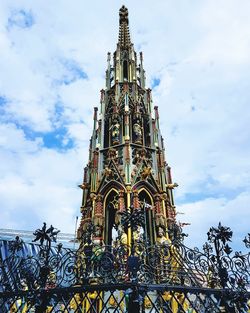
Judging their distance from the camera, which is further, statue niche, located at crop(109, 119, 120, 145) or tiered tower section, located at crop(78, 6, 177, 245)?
statue niche, located at crop(109, 119, 120, 145)

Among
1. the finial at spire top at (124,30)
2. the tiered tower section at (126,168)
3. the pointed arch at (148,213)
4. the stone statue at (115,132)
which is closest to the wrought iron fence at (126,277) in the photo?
the tiered tower section at (126,168)

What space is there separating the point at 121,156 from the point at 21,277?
434 inches

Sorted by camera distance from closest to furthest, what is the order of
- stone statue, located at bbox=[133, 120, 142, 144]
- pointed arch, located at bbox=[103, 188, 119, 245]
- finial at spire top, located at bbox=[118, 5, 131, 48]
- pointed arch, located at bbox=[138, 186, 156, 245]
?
1. pointed arch, located at bbox=[138, 186, 156, 245]
2. pointed arch, located at bbox=[103, 188, 119, 245]
3. stone statue, located at bbox=[133, 120, 142, 144]
4. finial at spire top, located at bbox=[118, 5, 131, 48]

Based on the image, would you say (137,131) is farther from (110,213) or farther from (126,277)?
(126,277)

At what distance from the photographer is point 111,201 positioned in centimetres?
1609

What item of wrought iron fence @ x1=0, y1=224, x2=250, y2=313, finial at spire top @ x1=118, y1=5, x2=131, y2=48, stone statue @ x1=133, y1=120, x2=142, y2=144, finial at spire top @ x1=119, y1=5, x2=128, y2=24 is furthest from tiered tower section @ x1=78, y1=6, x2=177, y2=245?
finial at spire top @ x1=119, y1=5, x2=128, y2=24

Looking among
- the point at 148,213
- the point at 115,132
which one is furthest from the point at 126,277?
the point at 115,132

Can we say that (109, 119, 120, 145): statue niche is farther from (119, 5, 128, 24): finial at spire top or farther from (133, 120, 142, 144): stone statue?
(119, 5, 128, 24): finial at spire top

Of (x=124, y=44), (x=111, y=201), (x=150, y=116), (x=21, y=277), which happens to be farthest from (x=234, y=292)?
(x=124, y=44)

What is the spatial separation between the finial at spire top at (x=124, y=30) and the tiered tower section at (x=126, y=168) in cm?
372

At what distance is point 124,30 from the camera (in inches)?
1041

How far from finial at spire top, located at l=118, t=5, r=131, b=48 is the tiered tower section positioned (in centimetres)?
372

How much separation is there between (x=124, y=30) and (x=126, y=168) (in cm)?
1579

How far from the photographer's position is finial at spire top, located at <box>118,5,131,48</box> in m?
25.2
